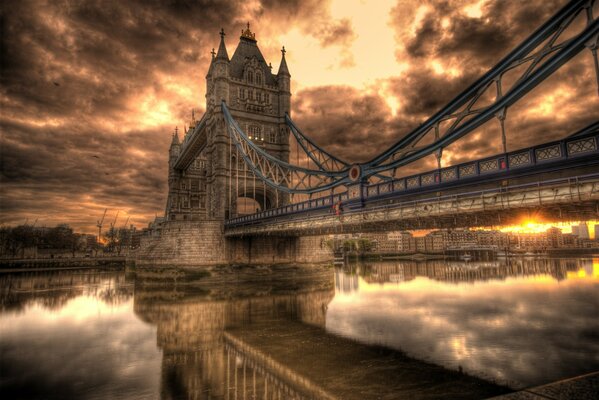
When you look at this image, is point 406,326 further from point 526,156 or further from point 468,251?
point 468,251

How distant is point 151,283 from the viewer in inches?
1206

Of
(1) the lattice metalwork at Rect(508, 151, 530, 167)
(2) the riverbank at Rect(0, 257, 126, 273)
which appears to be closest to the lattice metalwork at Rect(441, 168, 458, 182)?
(1) the lattice metalwork at Rect(508, 151, 530, 167)

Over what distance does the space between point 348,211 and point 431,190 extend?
4994mm

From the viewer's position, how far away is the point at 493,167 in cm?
1133

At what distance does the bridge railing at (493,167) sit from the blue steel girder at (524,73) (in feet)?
3.98

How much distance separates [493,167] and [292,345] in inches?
370

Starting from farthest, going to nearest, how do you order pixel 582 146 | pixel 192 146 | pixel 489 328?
pixel 192 146 → pixel 489 328 → pixel 582 146

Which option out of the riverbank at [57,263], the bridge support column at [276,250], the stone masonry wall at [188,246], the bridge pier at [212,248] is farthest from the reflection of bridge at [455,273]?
the riverbank at [57,263]

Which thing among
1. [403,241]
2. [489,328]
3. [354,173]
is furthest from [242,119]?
[403,241]

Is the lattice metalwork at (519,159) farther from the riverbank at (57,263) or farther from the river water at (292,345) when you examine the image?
the riverbank at (57,263)

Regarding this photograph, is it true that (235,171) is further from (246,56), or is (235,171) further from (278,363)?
(278,363)

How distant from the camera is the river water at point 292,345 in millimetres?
8805

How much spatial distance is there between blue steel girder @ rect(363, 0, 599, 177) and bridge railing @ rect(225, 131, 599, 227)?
121cm

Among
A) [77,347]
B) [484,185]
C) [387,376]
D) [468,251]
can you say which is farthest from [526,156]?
[468,251]
